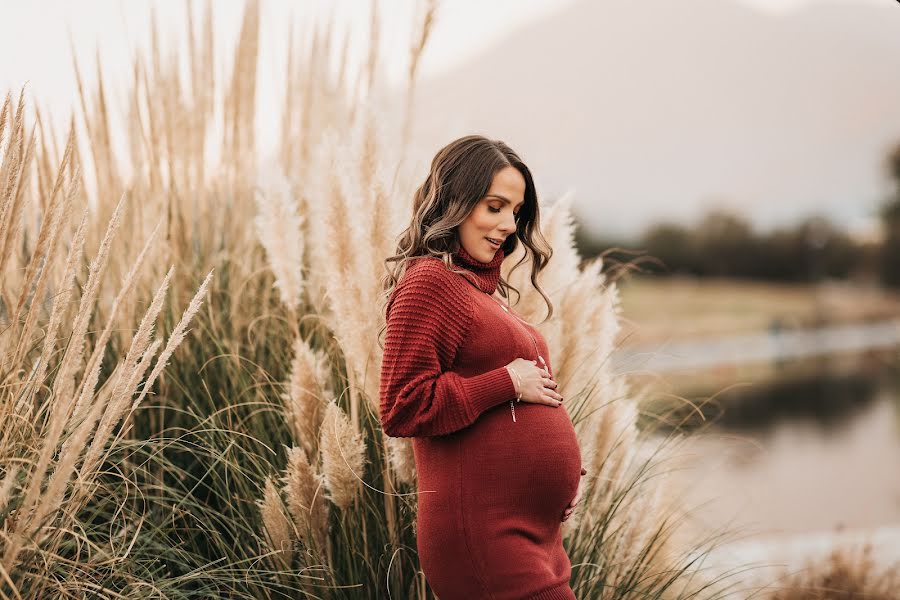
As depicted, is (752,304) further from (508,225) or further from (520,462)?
(520,462)

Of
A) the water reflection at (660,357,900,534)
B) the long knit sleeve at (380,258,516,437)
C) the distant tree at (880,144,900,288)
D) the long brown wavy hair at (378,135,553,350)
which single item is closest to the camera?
the long knit sleeve at (380,258,516,437)

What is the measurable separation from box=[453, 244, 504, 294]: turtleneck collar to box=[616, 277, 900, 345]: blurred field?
24.4 m

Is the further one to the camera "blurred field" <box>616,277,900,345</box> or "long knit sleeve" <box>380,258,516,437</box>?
"blurred field" <box>616,277,900,345</box>

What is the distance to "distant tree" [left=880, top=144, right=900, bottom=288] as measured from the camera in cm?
2966

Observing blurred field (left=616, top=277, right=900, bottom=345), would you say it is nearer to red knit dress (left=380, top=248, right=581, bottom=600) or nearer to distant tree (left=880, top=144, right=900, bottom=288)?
distant tree (left=880, top=144, right=900, bottom=288)

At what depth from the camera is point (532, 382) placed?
1.50m

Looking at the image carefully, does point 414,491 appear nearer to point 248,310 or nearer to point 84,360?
point 248,310

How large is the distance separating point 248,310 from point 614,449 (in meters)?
1.14

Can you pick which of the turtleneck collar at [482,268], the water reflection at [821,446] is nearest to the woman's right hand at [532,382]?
the turtleneck collar at [482,268]

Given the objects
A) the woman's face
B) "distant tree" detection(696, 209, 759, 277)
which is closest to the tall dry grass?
the woman's face

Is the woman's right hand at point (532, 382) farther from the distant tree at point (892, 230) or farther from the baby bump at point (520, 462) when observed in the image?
the distant tree at point (892, 230)

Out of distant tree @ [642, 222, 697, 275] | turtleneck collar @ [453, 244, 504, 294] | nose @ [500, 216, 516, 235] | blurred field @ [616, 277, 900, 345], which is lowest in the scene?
blurred field @ [616, 277, 900, 345]

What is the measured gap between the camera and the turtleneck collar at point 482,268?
5.27 ft

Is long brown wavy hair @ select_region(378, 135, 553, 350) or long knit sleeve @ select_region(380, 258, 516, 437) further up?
long brown wavy hair @ select_region(378, 135, 553, 350)
